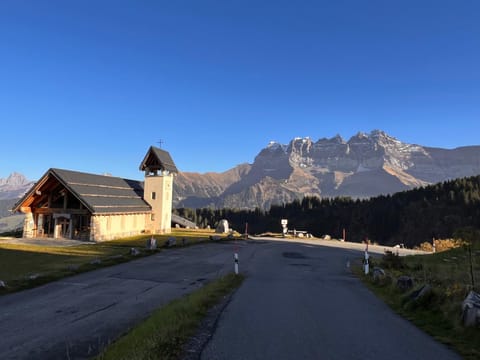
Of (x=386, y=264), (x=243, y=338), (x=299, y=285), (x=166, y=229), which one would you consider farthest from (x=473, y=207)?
(x=243, y=338)

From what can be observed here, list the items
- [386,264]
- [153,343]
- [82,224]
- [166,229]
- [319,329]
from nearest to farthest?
1. [153,343]
2. [319,329]
3. [386,264]
4. [82,224]
5. [166,229]

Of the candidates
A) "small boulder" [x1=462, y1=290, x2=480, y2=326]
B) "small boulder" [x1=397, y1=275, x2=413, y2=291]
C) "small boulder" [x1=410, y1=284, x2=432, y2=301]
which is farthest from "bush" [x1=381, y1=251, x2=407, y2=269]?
"small boulder" [x1=462, y1=290, x2=480, y2=326]

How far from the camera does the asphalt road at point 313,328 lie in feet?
21.5

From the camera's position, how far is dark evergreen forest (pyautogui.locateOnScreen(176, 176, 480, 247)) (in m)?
103

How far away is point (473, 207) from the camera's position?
329ft

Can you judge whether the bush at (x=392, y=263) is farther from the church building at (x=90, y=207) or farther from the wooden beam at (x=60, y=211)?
the wooden beam at (x=60, y=211)

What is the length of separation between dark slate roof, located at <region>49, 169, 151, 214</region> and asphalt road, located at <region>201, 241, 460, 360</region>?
2904cm

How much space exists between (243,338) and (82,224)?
38624 millimetres

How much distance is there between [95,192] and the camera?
4100 cm

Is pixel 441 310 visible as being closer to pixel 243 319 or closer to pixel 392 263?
pixel 243 319

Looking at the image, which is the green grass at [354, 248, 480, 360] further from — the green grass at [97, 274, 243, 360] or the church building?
the church building

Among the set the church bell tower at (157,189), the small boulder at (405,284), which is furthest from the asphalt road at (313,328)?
the church bell tower at (157,189)

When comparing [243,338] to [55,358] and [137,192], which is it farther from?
[137,192]

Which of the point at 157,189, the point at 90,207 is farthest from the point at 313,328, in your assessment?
the point at 157,189
